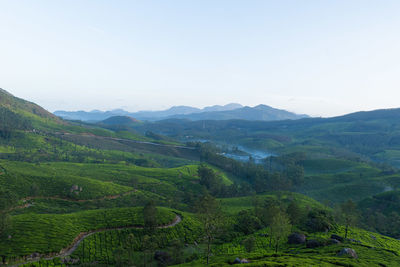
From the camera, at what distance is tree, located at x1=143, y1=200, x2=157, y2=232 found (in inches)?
3310

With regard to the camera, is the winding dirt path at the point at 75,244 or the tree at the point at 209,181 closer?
the winding dirt path at the point at 75,244

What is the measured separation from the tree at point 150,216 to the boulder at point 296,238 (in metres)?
50.8

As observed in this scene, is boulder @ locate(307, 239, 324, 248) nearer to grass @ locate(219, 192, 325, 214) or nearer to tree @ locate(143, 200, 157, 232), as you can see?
tree @ locate(143, 200, 157, 232)

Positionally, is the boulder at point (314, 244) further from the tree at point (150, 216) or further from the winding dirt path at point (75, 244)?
the tree at point (150, 216)

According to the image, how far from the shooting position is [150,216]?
84.6 meters

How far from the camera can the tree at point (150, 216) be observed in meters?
84.1

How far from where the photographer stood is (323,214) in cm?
10750

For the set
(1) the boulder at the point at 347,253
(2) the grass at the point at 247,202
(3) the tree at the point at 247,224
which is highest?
(1) the boulder at the point at 347,253

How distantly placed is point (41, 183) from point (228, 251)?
109m

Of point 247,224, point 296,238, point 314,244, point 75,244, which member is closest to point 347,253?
point 314,244

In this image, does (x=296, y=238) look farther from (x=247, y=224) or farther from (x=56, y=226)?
(x=56, y=226)

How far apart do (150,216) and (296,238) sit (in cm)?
5419

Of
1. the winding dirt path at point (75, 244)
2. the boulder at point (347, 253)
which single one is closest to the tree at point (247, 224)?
the winding dirt path at point (75, 244)

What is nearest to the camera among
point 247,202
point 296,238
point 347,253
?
point 347,253
